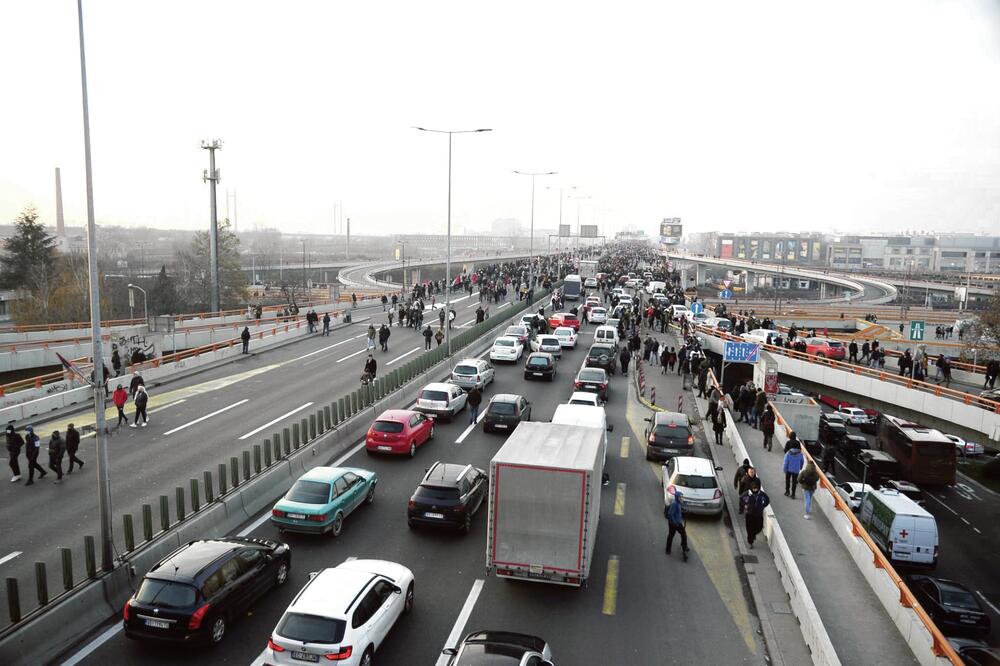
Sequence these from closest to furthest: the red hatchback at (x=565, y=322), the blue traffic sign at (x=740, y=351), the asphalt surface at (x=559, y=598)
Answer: the asphalt surface at (x=559, y=598), the blue traffic sign at (x=740, y=351), the red hatchback at (x=565, y=322)

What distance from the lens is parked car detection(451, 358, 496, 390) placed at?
28594mm

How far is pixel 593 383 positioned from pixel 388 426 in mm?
11166

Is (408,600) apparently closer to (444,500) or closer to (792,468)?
(444,500)

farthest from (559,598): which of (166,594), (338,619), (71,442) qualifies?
(71,442)

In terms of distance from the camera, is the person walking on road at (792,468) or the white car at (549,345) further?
the white car at (549,345)

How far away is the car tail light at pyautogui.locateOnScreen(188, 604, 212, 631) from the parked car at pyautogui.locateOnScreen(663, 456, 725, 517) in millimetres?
10347

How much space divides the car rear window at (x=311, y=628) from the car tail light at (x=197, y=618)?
4.64 ft

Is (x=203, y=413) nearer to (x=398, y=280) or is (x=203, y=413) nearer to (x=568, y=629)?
(x=568, y=629)

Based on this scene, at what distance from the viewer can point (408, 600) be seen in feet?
38.4

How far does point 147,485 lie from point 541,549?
1041 cm

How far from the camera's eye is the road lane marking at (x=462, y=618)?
990cm

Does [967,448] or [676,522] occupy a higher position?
[676,522]

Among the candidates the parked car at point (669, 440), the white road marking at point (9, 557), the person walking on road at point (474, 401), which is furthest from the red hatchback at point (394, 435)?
the white road marking at point (9, 557)

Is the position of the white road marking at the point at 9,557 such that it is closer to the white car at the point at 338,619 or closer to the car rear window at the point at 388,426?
the white car at the point at 338,619
